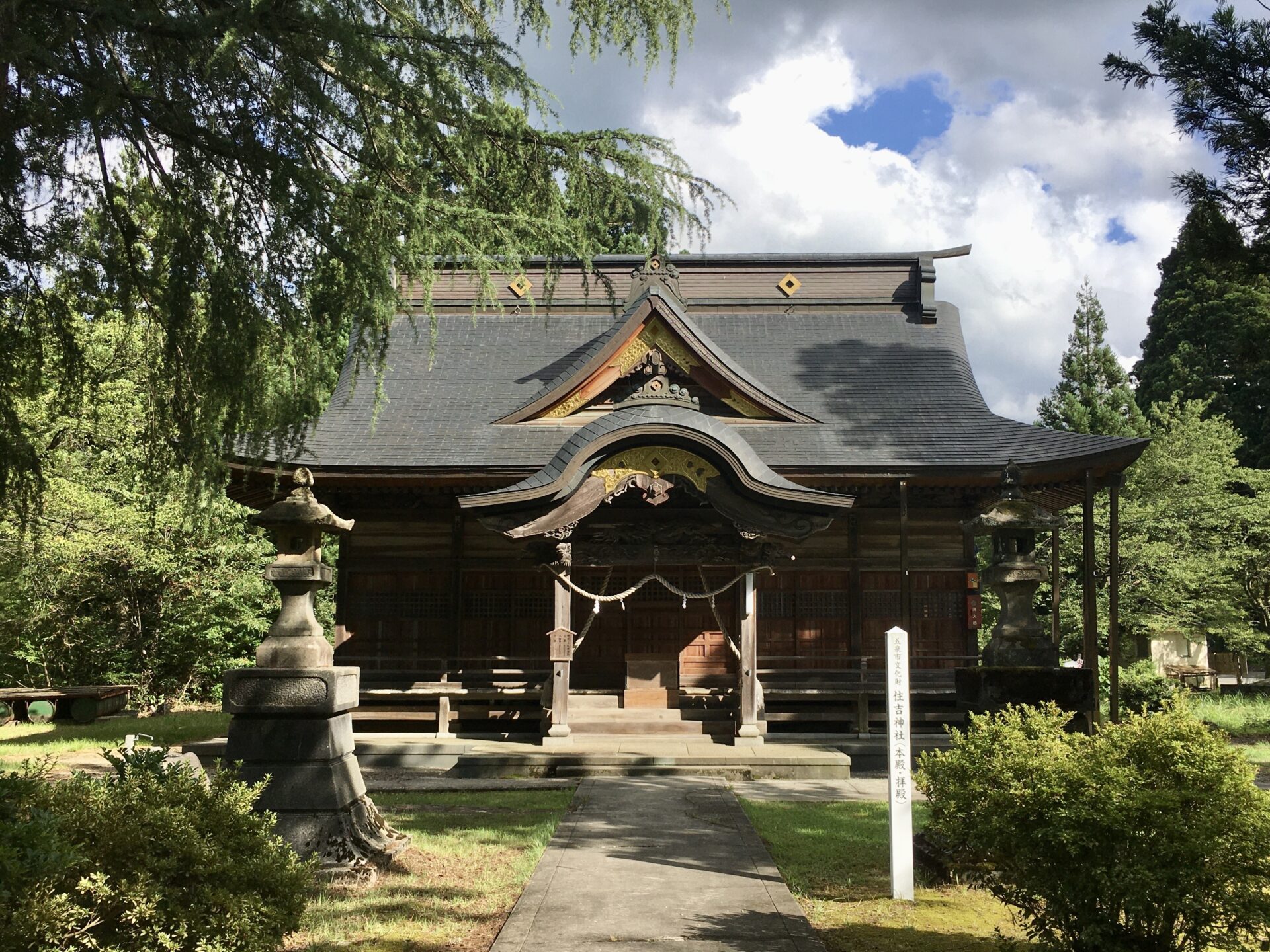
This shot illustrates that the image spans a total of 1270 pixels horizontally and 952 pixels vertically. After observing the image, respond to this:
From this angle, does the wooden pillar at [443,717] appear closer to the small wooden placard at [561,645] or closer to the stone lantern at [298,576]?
the small wooden placard at [561,645]

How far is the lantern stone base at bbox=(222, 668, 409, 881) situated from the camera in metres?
7.60

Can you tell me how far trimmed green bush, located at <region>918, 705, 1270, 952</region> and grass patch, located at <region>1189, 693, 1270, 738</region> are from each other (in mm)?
13061

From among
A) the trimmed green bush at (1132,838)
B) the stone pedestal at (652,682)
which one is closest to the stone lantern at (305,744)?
the trimmed green bush at (1132,838)

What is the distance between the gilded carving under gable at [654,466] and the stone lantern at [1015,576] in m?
4.97

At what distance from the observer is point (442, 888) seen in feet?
23.5

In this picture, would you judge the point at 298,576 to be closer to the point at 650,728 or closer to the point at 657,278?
the point at 650,728

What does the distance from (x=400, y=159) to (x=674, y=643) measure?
10973 millimetres

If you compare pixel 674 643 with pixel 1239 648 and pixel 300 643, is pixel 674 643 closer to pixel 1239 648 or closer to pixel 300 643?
pixel 300 643

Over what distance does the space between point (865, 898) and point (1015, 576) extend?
311 cm

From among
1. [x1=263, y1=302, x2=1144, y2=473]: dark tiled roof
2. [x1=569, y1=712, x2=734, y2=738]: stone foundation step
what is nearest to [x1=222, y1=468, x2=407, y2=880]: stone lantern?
[x1=569, y1=712, x2=734, y2=738]: stone foundation step

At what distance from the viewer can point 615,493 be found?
1357cm

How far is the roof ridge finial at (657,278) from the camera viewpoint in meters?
16.5

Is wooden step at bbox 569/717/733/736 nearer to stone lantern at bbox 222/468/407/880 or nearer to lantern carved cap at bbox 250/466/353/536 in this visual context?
stone lantern at bbox 222/468/407/880

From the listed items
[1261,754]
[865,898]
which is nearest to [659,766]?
[865,898]
